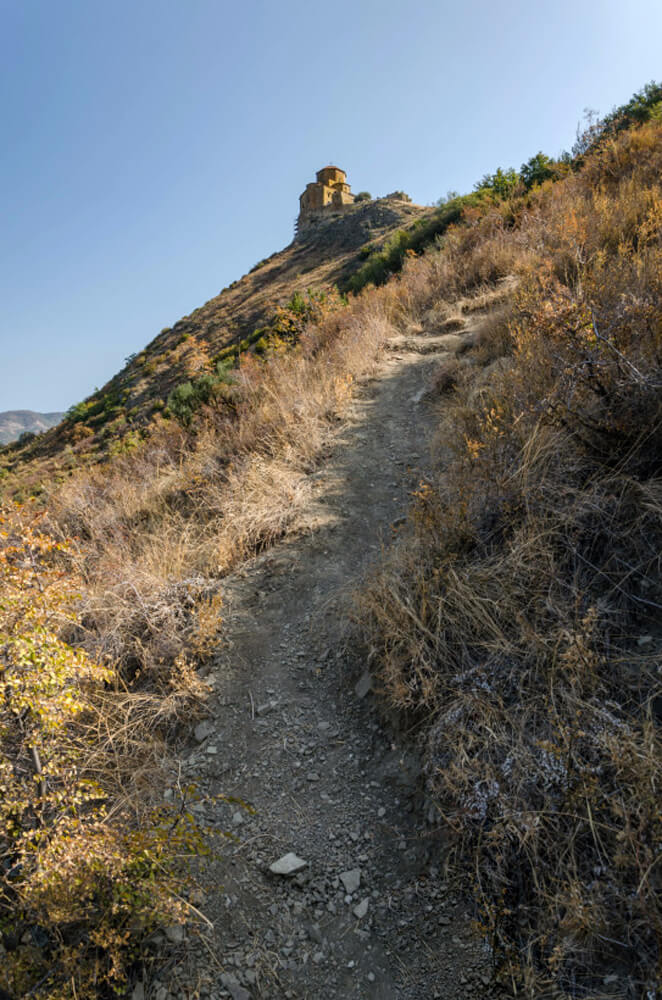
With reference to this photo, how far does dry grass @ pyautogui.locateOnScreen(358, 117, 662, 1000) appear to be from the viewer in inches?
62.0

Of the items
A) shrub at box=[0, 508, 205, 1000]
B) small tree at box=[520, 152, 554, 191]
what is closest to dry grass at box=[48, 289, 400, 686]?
shrub at box=[0, 508, 205, 1000]

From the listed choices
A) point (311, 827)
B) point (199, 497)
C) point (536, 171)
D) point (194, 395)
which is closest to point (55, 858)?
point (311, 827)

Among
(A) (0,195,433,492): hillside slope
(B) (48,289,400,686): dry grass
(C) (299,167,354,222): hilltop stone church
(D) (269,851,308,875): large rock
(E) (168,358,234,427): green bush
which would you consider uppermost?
(C) (299,167,354,222): hilltop stone church

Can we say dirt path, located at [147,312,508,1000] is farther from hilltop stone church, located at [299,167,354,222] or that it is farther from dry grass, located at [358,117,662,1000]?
hilltop stone church, located at [299,167,354,222]

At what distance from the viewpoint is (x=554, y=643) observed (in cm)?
224

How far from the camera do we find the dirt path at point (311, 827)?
187 centimetres

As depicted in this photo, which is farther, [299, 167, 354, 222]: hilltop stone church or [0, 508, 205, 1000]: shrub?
[299, 167, 354, 222]: hilltop stone church

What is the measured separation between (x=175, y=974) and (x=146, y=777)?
88 cm

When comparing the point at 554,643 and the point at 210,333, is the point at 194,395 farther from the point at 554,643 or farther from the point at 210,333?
the point at 210,333

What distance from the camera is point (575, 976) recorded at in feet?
4.91

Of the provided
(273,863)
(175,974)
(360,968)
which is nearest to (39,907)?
(175,974)

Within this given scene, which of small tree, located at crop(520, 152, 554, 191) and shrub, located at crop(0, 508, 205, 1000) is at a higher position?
small tree, located at crop(520, 152, 554, 191)

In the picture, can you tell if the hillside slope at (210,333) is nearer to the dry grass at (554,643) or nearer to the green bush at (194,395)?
the green bush at (194,395)

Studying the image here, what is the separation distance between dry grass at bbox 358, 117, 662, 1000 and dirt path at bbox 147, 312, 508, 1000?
0.23 meters
